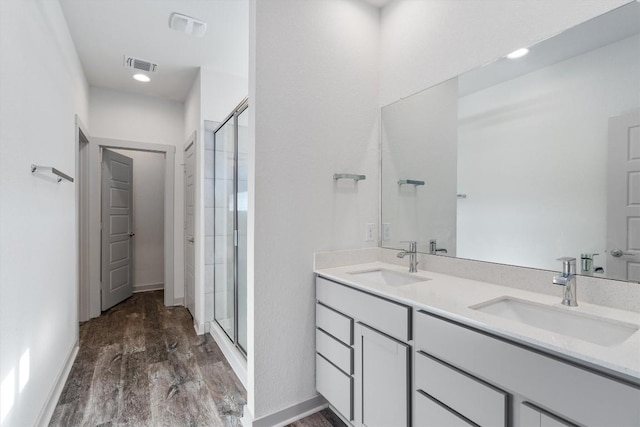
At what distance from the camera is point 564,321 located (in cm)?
116

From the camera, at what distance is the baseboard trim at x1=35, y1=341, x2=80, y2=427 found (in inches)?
69.4

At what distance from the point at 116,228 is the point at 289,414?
3.58m

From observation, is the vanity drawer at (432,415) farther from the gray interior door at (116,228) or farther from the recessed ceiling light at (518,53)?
the gray interior door at (116,228)

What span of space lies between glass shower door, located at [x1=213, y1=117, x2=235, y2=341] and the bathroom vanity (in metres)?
1.19

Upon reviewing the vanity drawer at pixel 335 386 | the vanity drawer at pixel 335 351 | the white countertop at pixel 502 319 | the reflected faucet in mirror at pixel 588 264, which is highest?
the reflected faucet in mirror at pixel 588 264

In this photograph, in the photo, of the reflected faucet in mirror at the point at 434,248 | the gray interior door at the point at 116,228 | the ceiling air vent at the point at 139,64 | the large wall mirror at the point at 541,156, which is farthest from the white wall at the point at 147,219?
the reflected faucet in mirror at the point at 434,248

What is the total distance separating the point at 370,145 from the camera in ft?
7.00

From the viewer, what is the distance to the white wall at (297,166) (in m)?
1.73

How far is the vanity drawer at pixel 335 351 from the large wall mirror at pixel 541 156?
2.46 feet

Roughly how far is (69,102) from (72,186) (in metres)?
0.69

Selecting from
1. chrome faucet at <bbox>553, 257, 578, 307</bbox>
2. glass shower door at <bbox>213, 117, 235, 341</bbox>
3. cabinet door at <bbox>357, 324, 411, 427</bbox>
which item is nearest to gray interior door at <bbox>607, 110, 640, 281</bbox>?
chrome faucet at <bbox>553, 257, 578, 307</bbox>

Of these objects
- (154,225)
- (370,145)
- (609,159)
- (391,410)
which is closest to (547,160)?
(609,159)

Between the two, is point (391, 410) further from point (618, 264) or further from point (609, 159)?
point (609, 159)

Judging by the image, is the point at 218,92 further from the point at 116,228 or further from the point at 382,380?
the point at 382,380
